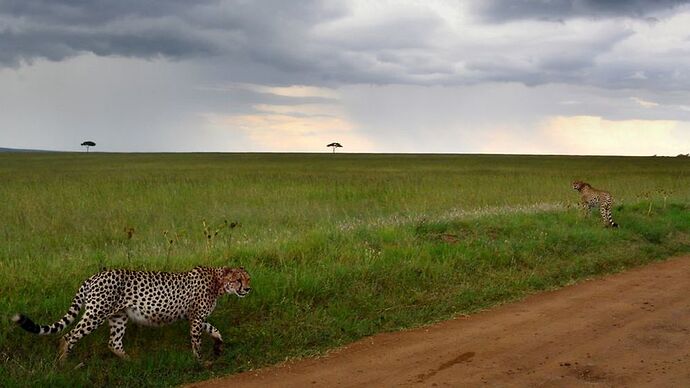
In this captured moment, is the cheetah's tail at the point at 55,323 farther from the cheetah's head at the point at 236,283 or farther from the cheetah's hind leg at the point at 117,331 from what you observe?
the cheetah's head at the point at 236,283

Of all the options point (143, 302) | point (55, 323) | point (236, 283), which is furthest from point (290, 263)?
point (55, 323)

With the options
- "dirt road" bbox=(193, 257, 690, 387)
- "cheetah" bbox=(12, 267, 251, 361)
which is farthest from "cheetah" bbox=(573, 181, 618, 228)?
"cheetah" bbox=(12, 267, 251, 361)

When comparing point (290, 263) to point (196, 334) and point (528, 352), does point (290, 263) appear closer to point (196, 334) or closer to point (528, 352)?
point (196, 334)

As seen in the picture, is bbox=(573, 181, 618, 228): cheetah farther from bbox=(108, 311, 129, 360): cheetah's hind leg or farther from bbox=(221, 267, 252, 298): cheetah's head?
bbox=(108, 311, 129, 360): cheetah's hind leg

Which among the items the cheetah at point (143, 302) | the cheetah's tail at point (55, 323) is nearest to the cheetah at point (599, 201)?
the cheetah at point (143, 302)

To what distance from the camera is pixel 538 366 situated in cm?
614

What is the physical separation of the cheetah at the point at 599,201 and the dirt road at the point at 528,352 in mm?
5691

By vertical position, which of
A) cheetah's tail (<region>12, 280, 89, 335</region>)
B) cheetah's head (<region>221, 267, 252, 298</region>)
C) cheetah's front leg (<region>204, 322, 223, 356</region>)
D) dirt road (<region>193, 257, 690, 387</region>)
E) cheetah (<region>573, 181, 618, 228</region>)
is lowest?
dirt road (<region>193, 257, 690, 387</region>)

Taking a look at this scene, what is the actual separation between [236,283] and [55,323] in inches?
65.5

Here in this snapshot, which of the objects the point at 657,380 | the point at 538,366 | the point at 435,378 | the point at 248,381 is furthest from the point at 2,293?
the point at 657,380

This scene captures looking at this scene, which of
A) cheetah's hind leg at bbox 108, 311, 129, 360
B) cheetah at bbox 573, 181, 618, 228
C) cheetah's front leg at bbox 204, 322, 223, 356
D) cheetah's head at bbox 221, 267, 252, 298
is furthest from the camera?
cheetah at bbox 573, 181, 618, 228

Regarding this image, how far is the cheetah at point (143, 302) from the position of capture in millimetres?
6098

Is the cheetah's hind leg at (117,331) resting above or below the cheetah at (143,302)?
below

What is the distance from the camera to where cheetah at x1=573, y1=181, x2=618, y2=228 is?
14328mm
